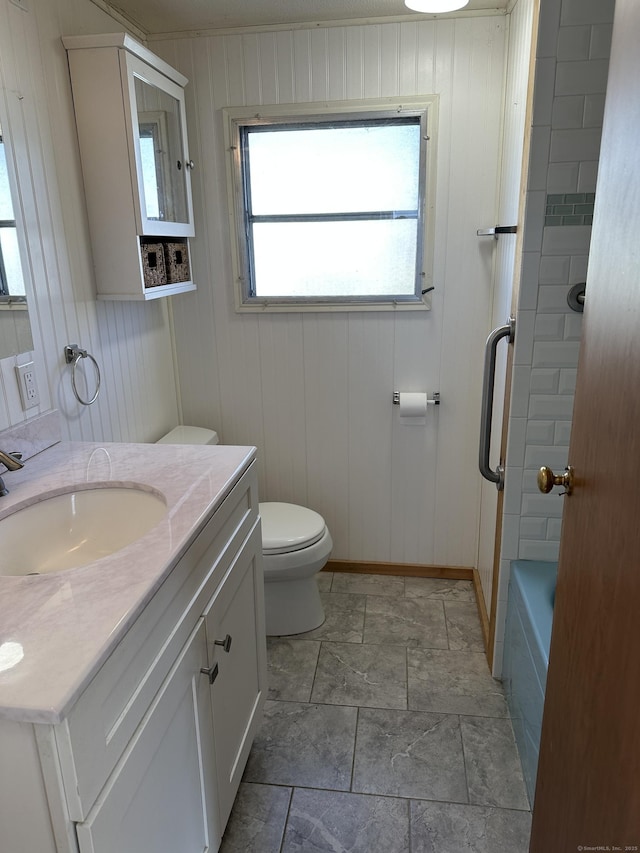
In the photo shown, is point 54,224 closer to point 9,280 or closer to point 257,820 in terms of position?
point 9,280

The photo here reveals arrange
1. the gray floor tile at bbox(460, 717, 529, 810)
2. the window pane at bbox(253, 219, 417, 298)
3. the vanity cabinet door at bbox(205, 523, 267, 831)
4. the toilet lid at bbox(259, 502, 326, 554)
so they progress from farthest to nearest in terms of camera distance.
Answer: the window pane at bbox(253, 219, 417, 298) → the toilet lid at bbox(259, 502, 326, 554) → the gray floor tile at bbox(460, 717, 529, 810) → the vanity cabinet door at bbox(205, 523, 267, 831)

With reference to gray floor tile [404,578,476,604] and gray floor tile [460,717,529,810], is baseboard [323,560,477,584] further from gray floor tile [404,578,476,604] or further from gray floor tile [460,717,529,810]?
gray floor tile [460,717,529,810]

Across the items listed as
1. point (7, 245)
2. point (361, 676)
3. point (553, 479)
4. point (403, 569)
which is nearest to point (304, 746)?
point (361, 676)

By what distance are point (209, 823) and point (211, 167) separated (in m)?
2.23

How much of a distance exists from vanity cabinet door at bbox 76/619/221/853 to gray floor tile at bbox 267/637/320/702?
0.68 metres

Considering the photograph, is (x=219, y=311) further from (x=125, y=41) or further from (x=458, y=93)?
(x=458, y=93)

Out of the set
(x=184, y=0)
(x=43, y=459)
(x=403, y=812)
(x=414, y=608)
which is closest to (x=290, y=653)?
(x=414, y=608)

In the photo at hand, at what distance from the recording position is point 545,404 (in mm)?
1818

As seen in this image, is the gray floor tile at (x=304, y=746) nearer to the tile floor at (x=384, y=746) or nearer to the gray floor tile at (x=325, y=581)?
the tile floor at (x=384, y=746)

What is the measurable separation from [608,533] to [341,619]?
176 centimetres

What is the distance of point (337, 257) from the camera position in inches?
97.0

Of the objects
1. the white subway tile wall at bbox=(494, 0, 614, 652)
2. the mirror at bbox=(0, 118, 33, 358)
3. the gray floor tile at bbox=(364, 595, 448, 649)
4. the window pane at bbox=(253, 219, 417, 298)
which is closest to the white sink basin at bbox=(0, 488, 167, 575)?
the mirror at bbox=(0, 118, 33, 358)

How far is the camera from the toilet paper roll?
8.16 feet

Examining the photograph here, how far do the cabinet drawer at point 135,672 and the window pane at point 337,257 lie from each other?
1347 millimetres
